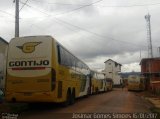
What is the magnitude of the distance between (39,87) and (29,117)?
8.88 feet

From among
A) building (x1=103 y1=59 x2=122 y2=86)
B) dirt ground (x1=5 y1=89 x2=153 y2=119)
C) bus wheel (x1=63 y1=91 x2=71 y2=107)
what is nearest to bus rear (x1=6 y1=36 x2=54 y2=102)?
dirt ground (x1=5 y1=89 x2=153 y2=119)

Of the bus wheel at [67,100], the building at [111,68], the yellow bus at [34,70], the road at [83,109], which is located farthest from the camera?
the building at [111,68]

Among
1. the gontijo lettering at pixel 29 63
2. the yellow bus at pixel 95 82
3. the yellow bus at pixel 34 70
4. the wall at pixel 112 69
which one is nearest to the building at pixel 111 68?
the wall at pixel 112 69

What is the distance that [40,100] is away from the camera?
17516 millimetres

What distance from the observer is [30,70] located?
17.7 meters

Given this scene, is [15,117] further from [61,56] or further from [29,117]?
[61,56]

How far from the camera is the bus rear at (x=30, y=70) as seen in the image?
57.3 ft

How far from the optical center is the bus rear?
57.3 feet

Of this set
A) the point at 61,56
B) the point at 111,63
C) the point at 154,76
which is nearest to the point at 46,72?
the point at 61,56

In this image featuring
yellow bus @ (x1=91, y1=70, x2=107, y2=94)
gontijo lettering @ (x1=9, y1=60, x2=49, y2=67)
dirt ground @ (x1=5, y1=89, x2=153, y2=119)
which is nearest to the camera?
dirt ground @ (x1=5, y1=89, x2=153, y2=119)

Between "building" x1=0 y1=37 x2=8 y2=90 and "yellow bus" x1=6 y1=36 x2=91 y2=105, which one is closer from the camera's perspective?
"yellow bus" x1=6 y1=36 x2=91 y2=105

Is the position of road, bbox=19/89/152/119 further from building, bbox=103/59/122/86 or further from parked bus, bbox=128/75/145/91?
building, bbox=103/59/122/86

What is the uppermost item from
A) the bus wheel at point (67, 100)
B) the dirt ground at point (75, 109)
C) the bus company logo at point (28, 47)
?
the bus company logo at point (28, 47)

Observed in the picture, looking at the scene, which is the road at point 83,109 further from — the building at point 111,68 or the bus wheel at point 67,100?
the building at point 111,68
